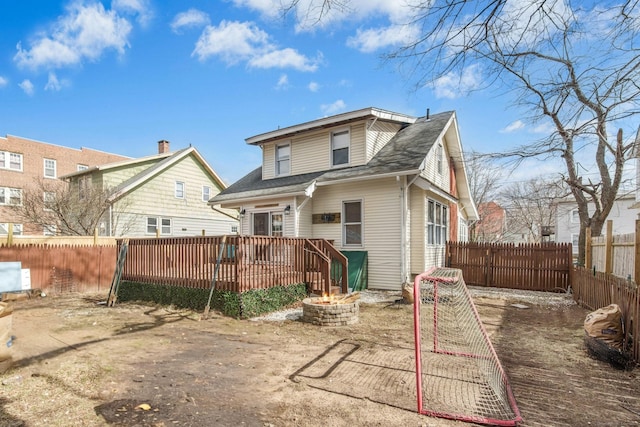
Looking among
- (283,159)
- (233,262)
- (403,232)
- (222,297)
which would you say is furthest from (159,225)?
(403,232)

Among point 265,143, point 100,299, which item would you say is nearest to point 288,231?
point 265,143

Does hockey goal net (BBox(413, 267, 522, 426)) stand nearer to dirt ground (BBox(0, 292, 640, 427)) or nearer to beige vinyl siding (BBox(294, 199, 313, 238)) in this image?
dirt ground (BBox(0, 292, 640, 427))

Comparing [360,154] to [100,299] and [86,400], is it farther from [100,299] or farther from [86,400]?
[86,400]

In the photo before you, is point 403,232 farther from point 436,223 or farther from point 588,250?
point 588,250

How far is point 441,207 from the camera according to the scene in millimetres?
13891

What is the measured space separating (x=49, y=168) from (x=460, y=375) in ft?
113

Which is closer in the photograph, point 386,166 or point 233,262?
point 233,262

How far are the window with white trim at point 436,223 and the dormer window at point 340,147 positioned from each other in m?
3.50

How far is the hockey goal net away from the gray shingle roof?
567cm

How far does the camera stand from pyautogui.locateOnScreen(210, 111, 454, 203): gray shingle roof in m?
11.2

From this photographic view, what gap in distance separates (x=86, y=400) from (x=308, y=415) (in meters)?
2.31

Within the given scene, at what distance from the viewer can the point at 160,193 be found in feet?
71.8

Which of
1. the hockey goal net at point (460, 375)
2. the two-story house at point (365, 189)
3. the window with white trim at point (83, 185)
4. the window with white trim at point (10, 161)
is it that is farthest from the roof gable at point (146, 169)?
the hockey goal net at point (460, 375)

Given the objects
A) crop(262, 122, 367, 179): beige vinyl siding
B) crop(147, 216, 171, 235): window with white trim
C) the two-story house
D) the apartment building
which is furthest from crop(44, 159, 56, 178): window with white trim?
crop(262, 122, 367, 179): beige vinyl siding
